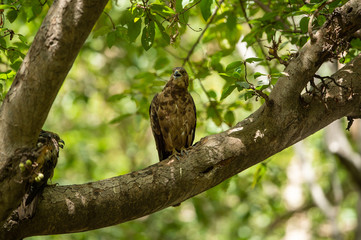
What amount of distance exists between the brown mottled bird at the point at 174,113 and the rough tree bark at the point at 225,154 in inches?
55.5

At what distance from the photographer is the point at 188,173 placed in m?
2.94

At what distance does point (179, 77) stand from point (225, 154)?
1.59 meters

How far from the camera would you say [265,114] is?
3059 millimetres

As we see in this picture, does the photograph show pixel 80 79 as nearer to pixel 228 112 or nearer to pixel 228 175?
pixel 228 112

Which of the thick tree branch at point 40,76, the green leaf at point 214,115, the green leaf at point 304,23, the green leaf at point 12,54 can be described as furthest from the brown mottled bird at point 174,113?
the thick tree branch at point 40,76

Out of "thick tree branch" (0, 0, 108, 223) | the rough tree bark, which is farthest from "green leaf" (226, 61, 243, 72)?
"thick tree branch" (0, 0, 108, 223)

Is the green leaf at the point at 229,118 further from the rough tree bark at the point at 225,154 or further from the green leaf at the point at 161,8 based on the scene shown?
the green leaf at the point at 161,8

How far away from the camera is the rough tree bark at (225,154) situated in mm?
2732

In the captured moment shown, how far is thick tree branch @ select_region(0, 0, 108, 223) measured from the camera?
2.28 m

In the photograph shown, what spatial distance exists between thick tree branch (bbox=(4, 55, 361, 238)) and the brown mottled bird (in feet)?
4.61

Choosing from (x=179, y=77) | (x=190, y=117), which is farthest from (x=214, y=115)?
(x=179, y=77)

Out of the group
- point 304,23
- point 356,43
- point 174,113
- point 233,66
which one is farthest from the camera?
point 174,113

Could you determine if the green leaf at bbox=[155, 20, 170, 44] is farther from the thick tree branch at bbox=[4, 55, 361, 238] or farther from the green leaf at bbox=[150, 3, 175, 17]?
the thick tree branch at bbox=[4, 55, 361, 238]

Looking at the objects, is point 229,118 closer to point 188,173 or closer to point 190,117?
point 190,117
